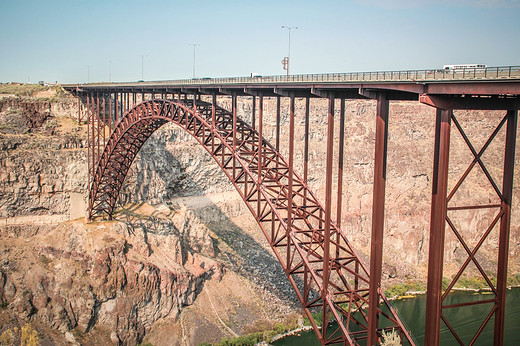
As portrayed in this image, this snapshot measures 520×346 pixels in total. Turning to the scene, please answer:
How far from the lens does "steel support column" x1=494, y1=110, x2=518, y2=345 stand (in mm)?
12531

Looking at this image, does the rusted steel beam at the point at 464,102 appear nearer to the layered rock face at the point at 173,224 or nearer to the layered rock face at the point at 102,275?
the layered rock face at the point at 173,224

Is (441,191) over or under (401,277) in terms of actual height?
over

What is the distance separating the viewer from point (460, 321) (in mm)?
42219

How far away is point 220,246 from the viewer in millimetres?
47219

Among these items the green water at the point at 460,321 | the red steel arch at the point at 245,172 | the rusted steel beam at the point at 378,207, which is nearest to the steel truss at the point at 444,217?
the rusted steel beam at the point at 378,207

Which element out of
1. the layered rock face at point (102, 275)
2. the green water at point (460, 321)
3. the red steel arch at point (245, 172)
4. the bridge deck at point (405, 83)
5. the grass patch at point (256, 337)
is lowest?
the green water at point (460, 321)

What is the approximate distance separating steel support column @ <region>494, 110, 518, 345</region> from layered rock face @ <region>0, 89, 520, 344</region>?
2588cm

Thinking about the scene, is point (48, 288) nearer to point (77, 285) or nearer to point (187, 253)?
point (77, 285)

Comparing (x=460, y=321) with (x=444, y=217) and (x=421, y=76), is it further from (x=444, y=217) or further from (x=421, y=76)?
(x=444, y=217)

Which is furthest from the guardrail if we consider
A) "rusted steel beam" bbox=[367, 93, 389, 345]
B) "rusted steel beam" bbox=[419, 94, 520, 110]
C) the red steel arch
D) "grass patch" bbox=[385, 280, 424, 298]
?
"grass patch" bbox=[385, 280, 424, 298]

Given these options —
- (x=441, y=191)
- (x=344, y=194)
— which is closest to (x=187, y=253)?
(x=344, y=194)

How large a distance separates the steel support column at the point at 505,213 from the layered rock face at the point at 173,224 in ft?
84.9

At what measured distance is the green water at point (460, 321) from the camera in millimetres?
36812

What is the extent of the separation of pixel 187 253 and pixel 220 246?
5.67m
